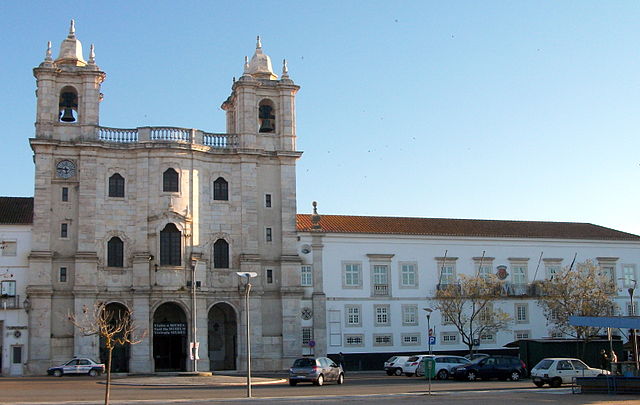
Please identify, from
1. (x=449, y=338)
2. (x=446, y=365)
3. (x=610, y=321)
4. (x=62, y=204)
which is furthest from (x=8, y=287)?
(x=610, y=321)

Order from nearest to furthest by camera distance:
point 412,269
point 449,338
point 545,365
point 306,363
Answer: point 545,365, point 306,363, point 449,338, point 412,269

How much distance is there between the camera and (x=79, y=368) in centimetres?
5094

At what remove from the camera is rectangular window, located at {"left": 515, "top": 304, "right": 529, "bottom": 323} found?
2482 inches

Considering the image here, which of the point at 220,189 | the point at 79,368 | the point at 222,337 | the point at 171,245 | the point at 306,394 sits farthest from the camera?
the point at 222,337

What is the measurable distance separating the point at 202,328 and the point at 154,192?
953 cm

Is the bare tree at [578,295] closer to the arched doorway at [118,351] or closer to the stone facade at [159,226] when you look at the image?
the stone facade at [159,226]

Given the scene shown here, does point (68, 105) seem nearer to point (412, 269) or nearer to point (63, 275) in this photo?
point (63, 275)

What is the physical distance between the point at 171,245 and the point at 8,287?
34.4ft

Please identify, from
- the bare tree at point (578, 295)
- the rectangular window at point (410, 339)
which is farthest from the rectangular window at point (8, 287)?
the bare tree at point (578, 295)

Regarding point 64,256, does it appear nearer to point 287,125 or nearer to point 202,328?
point 202,328

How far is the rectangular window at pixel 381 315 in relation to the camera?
2368 inches

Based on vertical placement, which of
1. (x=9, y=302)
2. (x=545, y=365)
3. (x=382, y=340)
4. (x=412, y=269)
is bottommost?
(x=545, y=365)

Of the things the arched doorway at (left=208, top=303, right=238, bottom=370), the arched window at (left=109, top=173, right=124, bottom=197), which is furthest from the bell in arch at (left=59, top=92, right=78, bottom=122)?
the arched doorway at (left=208, top=303, right=238, bottom=370)

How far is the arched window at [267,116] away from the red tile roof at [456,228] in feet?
22.3
